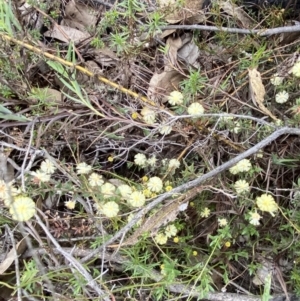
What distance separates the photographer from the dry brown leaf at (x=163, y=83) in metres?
1.60

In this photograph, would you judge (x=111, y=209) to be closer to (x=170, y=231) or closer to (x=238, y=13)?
(x=170, y=231)

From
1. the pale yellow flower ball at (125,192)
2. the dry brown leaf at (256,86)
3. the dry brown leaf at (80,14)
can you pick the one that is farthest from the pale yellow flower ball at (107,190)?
the dry brown leaf at (80,14)

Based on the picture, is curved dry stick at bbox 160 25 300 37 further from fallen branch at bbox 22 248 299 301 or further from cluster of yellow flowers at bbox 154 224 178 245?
fallen branch at bbox 22 248 299 301

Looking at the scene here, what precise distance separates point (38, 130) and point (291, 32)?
94 centimetres

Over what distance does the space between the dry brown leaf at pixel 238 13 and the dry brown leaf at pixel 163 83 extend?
0.29m

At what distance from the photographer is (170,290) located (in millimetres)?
1494

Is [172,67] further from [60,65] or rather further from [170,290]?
[170,290]

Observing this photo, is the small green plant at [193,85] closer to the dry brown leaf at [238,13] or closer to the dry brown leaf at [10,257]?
the dry brown leaf at [238,13]

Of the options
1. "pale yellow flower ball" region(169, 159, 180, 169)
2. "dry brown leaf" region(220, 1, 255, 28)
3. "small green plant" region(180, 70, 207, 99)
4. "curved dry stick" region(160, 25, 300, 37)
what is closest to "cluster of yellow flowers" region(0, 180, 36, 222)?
"pale yellow flower ball" region(169, 159, 180, 169)

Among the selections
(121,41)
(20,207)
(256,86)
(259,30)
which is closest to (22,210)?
(20,207)

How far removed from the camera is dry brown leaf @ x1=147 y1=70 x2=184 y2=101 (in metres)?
1.60

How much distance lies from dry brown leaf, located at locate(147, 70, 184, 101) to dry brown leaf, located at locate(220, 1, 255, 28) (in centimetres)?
29

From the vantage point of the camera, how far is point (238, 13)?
1.68 meters

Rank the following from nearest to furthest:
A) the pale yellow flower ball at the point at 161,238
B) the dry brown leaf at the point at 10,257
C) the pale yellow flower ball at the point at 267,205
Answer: the pale yellow flower ball at the point at 267,205
the pale yellow flower ball at the point at 161,238
the dry brown leaf at the point at 10,257
